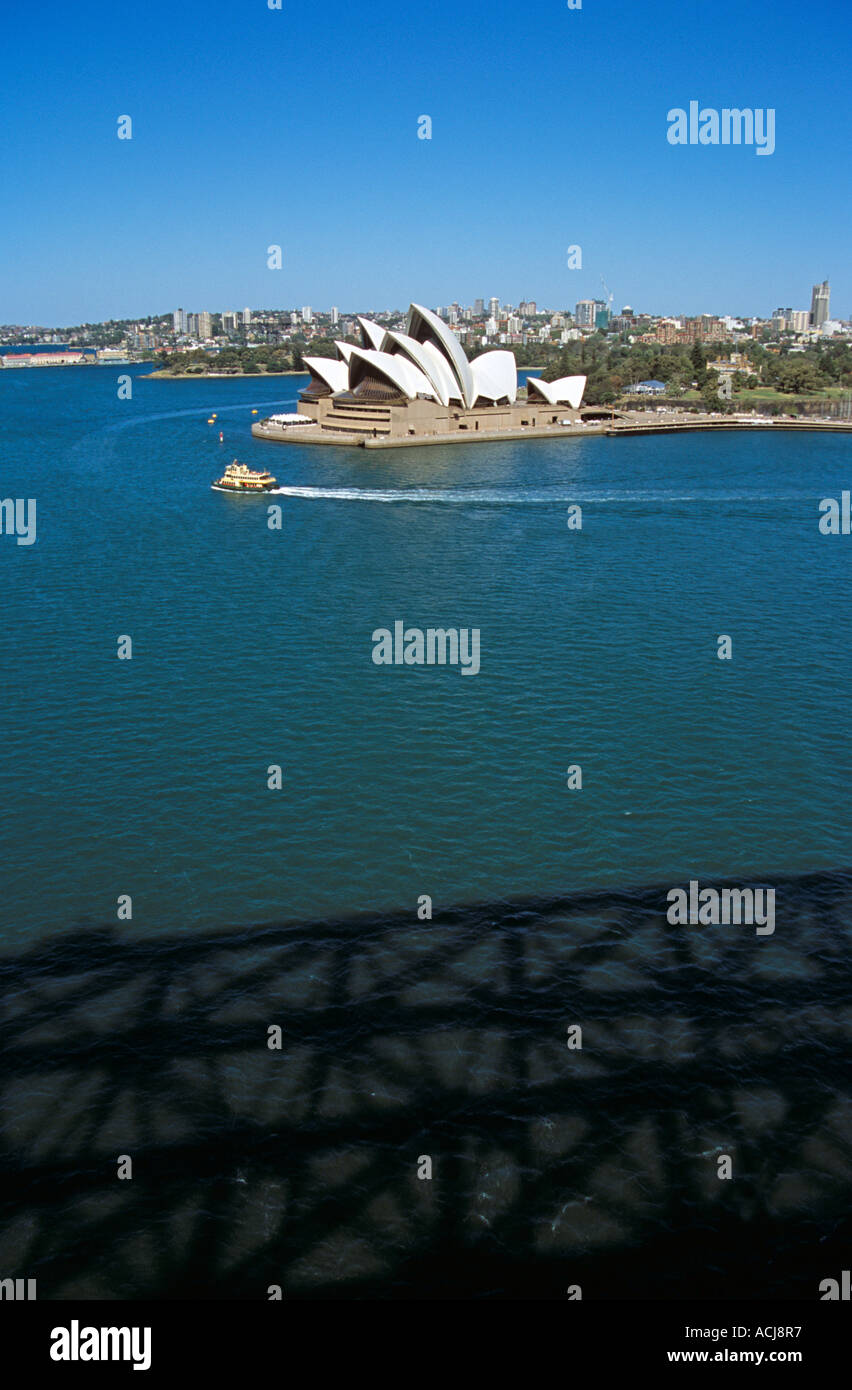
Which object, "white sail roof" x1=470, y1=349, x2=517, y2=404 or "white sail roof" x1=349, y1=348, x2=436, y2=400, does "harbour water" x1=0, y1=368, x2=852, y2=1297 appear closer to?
"white sail roof" x1=349, y1=348, x2=436, y2=400

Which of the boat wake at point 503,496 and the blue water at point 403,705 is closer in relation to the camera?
the blue water at point 403,705

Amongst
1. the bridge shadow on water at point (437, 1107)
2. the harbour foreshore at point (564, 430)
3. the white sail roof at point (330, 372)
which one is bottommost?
the bridge shadow on water at point (437, 1107)

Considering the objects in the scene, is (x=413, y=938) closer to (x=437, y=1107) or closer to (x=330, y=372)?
(x=437, y=1107)

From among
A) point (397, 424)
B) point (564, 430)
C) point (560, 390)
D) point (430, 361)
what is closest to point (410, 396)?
point (397, 424)

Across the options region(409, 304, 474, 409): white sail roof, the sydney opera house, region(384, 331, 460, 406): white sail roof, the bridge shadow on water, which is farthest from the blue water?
region(409, 304, 474, 409): white sail roof

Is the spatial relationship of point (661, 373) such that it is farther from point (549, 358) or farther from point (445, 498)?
point (445, 498)

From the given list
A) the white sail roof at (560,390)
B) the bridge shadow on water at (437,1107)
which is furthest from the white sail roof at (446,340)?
the bridge shadow on water at (437,1107)

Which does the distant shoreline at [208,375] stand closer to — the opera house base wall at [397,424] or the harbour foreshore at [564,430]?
the harbour foreshore at [564,430]
